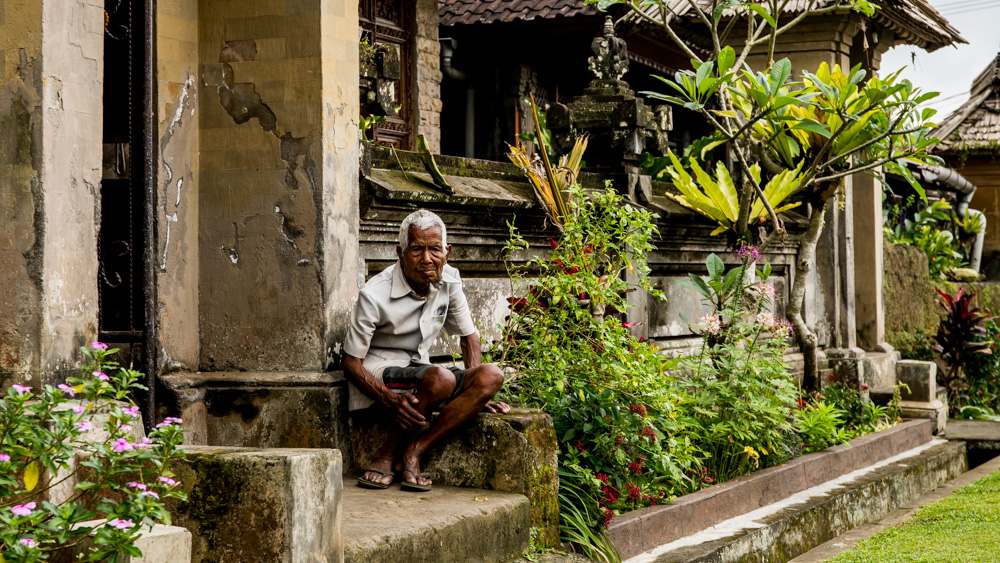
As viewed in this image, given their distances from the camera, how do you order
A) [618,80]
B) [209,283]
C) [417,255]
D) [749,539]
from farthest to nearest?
[618,80], [749,539], [209,283], [417,255]

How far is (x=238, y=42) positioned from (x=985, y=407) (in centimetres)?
1034

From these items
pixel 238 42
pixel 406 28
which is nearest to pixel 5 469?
pixel 238 42

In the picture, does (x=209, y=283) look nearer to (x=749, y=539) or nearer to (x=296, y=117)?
(x=296, y=117)

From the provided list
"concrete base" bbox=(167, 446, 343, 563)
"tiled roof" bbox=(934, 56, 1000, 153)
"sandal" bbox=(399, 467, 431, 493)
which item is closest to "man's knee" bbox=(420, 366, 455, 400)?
"sandal" bbox=(399, 467, 431, 493)

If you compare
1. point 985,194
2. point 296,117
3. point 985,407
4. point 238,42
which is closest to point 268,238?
point 296,117

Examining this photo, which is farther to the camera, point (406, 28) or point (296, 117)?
point (406, 28)

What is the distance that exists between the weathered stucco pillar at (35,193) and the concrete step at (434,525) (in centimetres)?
123

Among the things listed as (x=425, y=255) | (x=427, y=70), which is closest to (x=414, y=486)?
(x=425, y=255)

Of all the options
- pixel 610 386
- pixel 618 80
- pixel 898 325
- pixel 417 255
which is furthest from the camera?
pixel 898 325

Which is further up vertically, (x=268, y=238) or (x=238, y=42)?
(x=238, y=42)

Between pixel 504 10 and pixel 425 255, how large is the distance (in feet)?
29.6

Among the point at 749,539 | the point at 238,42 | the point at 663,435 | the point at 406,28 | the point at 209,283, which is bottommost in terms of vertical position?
the point at 749,539

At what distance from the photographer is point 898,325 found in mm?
13242

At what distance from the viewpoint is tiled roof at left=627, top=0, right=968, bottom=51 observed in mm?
10203
